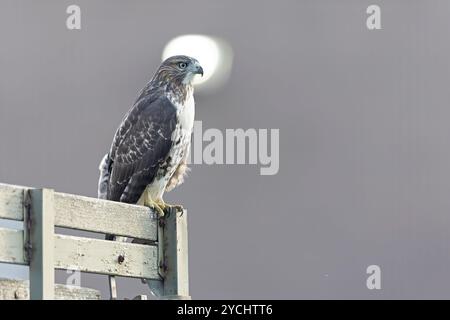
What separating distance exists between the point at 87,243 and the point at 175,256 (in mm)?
1026

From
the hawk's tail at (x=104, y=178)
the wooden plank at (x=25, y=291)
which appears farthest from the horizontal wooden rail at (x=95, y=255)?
the hawk's tail at (x=104, y=178)

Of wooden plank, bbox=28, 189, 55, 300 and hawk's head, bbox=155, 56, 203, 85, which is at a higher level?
hawk's head, bbox=155, 56, 203, 85

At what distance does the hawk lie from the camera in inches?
488

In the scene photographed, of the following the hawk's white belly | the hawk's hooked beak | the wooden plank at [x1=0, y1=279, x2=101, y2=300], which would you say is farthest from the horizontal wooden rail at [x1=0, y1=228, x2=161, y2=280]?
the hawk's hooked beak

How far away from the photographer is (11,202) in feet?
24.9

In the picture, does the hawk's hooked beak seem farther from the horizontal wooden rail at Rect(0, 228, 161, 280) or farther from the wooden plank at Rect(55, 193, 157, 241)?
the horizontal wooden rail at Rect(0, 228, 161, 280)

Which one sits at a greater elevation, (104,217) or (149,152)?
(149,152)

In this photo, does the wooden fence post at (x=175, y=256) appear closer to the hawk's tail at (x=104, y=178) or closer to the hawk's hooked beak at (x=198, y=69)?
the hawk's tail at (x=104, y=178)

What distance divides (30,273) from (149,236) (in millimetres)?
1728

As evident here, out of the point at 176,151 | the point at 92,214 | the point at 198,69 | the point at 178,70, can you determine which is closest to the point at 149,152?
the point at 176,151

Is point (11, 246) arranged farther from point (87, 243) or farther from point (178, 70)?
point (178, 70)

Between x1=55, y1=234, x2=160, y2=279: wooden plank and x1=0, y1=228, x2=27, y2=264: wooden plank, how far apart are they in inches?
13.2
